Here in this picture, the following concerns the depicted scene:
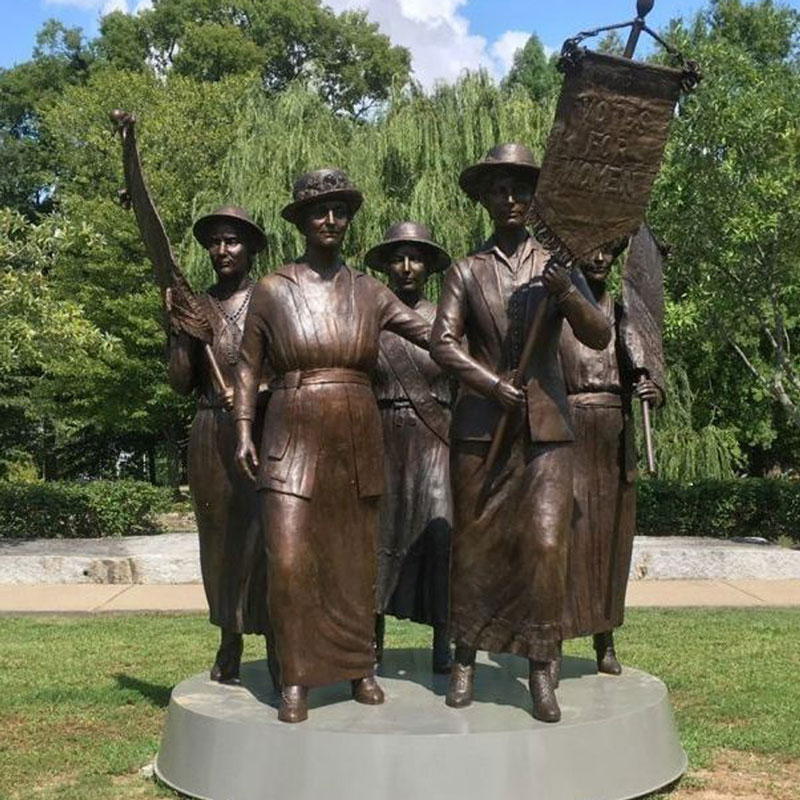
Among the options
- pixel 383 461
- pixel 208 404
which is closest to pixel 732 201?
pixel 208 404

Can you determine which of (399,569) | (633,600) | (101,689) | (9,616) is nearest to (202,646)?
(101,689)

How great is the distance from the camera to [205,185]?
811 inches

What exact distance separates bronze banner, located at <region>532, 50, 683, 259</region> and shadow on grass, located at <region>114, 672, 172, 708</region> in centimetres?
373

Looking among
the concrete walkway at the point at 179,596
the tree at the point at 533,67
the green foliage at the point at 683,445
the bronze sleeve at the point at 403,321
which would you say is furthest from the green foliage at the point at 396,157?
the tree at the point at 533,67

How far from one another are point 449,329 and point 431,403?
48.0 inches

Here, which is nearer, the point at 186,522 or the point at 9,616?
the point at 9,616

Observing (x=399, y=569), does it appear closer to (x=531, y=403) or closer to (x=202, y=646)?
(x=531, y=403)

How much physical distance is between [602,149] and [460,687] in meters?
2.13

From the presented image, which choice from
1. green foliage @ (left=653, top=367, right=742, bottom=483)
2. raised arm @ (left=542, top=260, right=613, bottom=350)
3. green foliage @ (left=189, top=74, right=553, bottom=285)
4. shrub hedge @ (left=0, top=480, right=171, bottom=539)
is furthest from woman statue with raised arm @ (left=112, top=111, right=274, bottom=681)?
green foliage @ (left=653, top=367, right=742, bottom=483)

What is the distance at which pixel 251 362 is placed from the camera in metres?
4.87

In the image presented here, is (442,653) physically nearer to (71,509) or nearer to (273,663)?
(273,663)

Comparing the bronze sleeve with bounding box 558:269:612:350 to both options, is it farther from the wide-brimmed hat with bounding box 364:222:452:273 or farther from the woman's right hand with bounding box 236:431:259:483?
the wide-brimmed hat with bounding box 364:222:452:273

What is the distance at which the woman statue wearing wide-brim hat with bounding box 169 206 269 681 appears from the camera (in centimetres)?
527

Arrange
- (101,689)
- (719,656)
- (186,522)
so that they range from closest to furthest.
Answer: (101,689) < (719,656) < (186,522)
